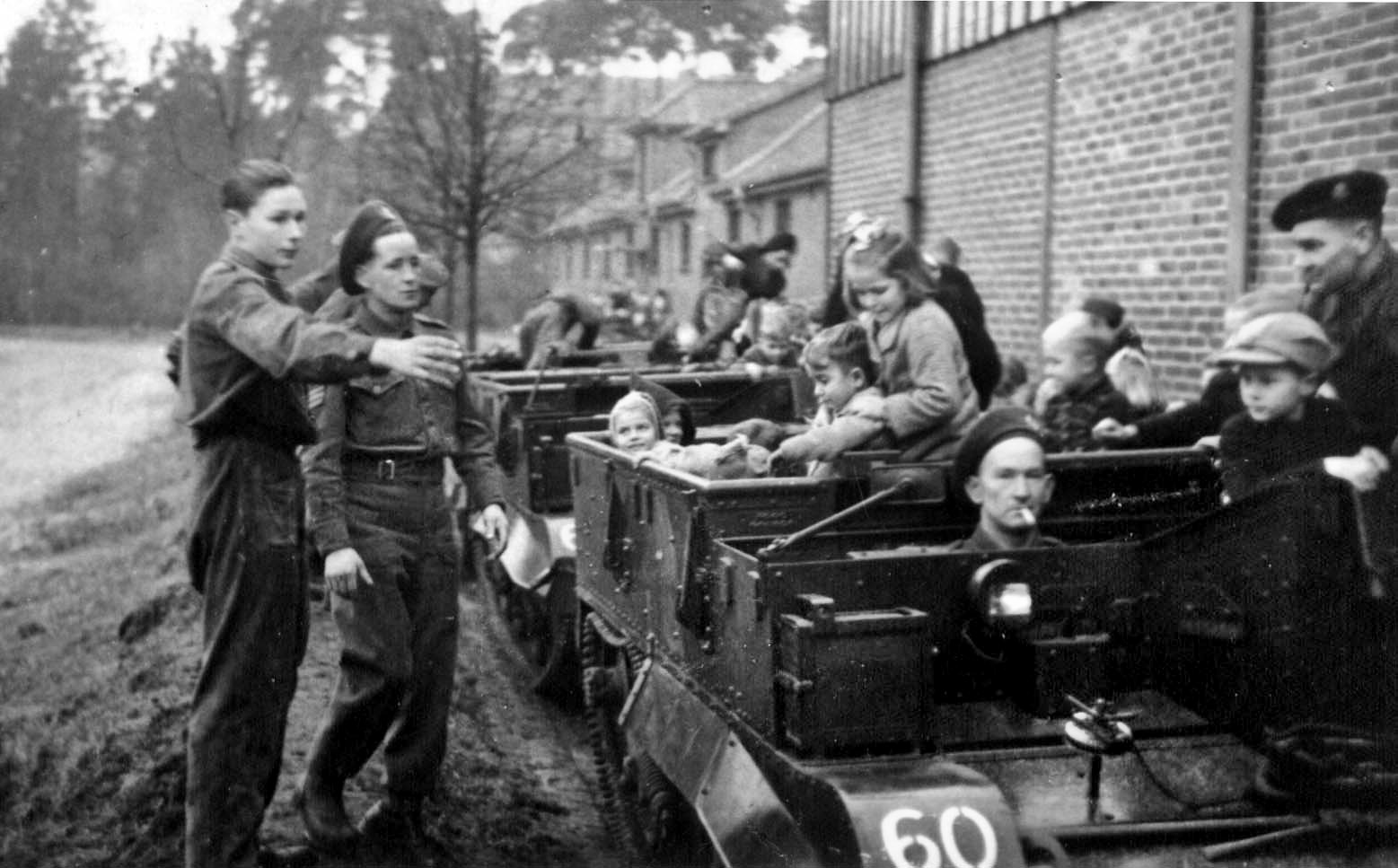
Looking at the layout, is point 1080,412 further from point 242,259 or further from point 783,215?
point 783,215

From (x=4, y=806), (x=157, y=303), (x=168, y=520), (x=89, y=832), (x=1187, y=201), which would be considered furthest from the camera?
(x=157, y=303)

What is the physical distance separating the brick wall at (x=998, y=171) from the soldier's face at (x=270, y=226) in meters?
7.63

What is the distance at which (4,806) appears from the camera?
5922mm

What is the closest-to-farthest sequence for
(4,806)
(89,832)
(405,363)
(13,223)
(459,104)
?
(405,363)
(89,832)
(4,806)
(459,104)
(13,223)

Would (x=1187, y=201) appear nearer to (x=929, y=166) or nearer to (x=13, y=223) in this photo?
(x=929, y=166)

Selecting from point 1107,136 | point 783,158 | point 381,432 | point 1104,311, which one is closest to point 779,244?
point 1107,136

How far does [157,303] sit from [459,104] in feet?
53.2

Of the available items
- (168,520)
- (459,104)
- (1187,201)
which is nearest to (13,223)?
(168,520)

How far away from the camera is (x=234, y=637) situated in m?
4.64

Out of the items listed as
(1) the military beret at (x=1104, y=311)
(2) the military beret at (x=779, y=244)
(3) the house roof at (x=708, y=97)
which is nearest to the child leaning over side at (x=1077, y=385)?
(1) the military beret at (x=1104, y=311)

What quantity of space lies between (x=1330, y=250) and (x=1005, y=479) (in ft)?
4.87

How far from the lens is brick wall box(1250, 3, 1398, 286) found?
7.56m

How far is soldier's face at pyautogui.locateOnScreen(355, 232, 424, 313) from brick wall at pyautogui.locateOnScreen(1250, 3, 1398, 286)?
4.56 m

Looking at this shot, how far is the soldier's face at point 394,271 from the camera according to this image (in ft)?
17.5
